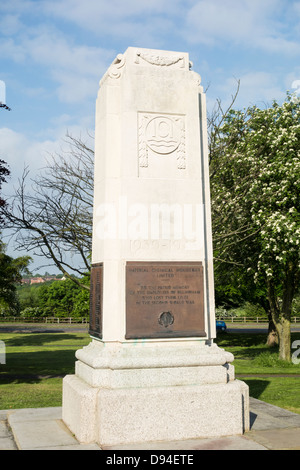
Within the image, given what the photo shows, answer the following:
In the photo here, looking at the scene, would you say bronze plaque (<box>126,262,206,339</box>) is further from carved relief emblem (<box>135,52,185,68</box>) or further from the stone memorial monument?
carved relief emblem (<box>135,52,185,68</box>)

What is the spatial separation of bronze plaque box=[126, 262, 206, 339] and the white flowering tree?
9.32 metres

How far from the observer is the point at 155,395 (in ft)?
21.4

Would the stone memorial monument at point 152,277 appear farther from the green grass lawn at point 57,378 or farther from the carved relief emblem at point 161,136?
the green grass lawn at point 57,378

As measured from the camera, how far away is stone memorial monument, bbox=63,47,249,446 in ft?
21.4

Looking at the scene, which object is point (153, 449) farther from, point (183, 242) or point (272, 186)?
point (272, 186)

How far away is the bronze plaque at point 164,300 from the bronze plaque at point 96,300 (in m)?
0.52

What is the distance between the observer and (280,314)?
20.3 meters

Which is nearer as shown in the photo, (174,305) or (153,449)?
(153,449)

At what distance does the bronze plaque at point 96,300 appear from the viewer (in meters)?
7.27

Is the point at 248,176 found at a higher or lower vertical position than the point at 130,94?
higher
